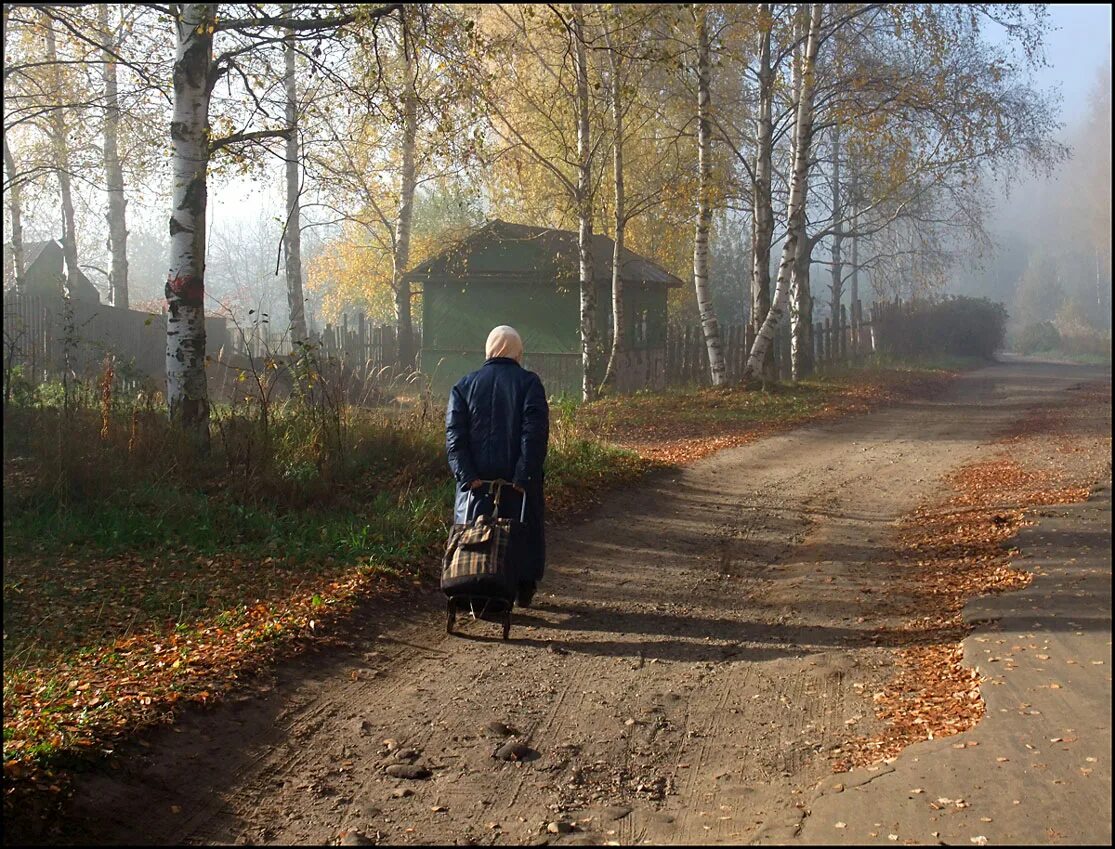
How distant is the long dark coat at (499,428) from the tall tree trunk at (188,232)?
209 inches

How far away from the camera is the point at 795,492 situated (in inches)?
484

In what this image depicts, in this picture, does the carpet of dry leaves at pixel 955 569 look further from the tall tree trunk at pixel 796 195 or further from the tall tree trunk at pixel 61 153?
the tall tree trunk at pixel 61 153

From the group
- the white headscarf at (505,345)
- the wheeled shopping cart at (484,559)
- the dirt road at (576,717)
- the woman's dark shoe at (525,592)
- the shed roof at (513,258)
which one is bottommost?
the dirt road at (576,717)

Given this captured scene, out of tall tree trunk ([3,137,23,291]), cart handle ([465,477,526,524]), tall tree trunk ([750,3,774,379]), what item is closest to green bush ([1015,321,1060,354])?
tall tree trunk ([750,3,774,379])

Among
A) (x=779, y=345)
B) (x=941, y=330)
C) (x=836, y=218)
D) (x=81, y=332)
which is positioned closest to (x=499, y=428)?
(x=81, y=332)

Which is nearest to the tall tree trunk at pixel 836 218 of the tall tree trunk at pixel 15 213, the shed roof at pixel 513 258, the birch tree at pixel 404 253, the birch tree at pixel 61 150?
the shed roof at pixel 513 258

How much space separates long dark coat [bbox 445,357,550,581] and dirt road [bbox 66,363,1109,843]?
1.09 metres

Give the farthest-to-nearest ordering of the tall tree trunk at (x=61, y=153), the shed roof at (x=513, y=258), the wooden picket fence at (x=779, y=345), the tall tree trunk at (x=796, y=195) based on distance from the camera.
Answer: the shed roof at (x=513, y=258), the wooden picket fence at (x=779, y=345), the tall tree trunk at (x=796, y=195), the tall tree trunk at (x=61, y=153)

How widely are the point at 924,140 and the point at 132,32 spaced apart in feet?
55.0

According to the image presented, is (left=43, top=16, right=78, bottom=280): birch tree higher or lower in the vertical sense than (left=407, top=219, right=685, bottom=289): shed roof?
higher

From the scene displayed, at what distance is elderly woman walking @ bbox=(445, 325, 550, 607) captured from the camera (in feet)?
22.5

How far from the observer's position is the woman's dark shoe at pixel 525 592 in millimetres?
7281

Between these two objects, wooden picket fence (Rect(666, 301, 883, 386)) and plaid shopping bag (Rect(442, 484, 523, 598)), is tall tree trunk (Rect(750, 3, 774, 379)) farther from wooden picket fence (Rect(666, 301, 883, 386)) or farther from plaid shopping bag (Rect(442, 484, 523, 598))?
plaid shopping bag (Rect(442, 484, 523, 598))

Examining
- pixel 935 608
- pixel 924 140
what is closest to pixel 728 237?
pixel 924 140
